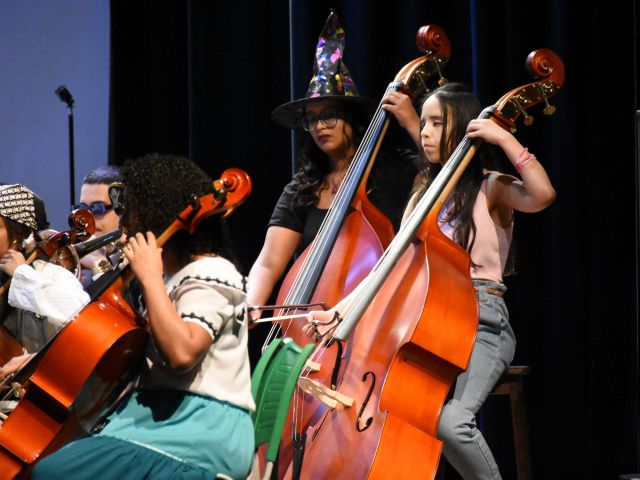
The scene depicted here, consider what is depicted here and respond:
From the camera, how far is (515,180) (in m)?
2.36

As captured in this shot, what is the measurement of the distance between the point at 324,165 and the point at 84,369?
1.44 metres

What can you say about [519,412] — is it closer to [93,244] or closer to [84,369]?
[93,244]

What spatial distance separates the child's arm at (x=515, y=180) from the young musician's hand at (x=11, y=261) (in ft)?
4.17

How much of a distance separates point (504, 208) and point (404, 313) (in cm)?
53

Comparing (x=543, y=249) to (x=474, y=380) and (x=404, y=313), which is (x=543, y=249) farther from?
(x=404, y=313)

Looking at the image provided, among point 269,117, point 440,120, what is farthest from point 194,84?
point 440,120

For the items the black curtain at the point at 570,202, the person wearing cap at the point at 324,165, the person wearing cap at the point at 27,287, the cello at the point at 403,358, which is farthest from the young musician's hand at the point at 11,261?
the black curtain at the point at 570,202

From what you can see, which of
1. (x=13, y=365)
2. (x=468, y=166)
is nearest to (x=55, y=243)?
(x=13, y=365)

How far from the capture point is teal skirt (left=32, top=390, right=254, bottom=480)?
5.03 feet

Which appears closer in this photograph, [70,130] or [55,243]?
[55,243]

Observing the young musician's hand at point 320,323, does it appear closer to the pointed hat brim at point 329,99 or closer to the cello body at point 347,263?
the cello body at point 347,263

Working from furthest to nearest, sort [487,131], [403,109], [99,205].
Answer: [99,205]
[403,109]
[487,131]

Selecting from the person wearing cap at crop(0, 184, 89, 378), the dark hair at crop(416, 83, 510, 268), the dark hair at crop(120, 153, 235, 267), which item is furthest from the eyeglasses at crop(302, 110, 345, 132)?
the dark hair at crop(120, 153, 235, 267)

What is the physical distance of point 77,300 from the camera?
2447 mm
